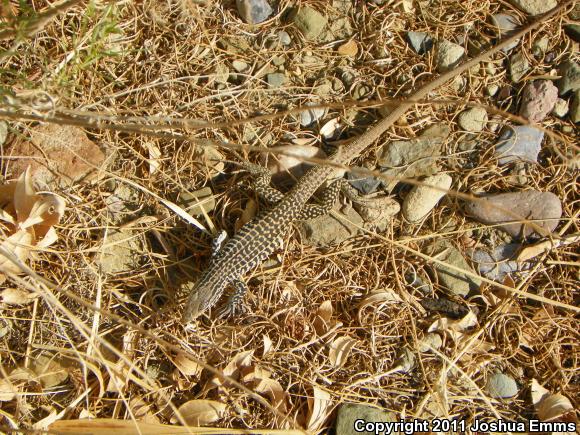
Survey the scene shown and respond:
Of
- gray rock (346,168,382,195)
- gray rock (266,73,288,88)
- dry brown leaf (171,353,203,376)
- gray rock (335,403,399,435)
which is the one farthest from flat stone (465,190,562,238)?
dry brown leaf (171,353,203,376)

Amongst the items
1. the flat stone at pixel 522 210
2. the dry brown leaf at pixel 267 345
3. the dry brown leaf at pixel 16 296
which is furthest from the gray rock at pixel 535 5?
the dry brown leaf at pixel 16 296

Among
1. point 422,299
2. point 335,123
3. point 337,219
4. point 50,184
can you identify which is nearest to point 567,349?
point 422,299

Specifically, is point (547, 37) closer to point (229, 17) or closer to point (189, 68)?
point (229, 17)

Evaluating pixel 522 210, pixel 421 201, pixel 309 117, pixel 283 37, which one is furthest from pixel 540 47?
pixel 283 37

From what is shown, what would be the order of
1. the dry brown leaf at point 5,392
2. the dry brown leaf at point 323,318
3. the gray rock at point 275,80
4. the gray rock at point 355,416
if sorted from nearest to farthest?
the dry brown leaf at point 5,392 → the gray rock at point 355,416 → the dry brown leaf at point 323,318 → the gray rock at point 275,80

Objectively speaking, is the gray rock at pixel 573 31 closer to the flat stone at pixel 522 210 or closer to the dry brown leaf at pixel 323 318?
the flat stone at pixel 522 210

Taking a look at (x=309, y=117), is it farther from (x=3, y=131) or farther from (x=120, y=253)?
(x=3, y=131)
